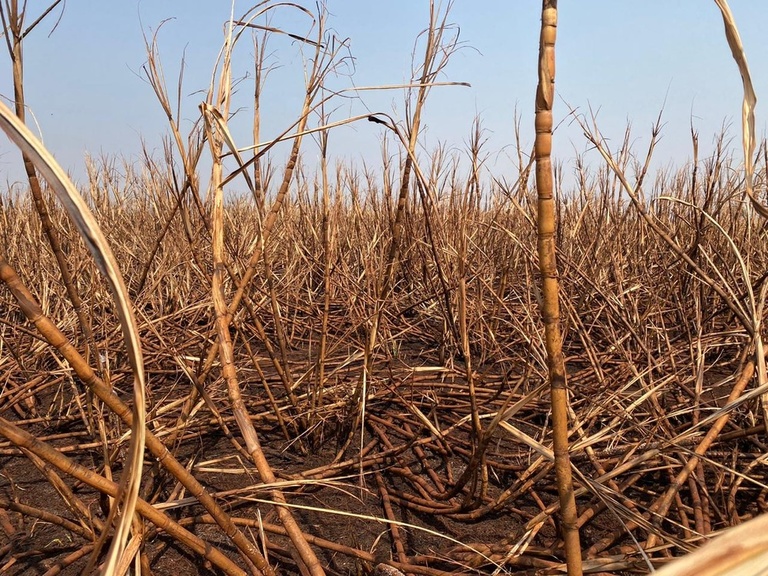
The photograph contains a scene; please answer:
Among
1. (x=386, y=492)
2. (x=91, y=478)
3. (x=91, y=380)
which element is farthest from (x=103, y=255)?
(x=386, y=492)

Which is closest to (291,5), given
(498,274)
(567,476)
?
(567,476)

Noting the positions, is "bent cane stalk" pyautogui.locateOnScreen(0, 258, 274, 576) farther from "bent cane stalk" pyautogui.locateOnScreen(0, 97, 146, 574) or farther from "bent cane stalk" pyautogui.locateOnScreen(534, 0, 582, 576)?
"bent cane stalk" pyautogui.locateOnScreen(534, 0, 582, 576)

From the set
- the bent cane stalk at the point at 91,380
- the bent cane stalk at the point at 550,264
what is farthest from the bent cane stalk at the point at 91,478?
Result: the bent cane stalk at the point at 550,264

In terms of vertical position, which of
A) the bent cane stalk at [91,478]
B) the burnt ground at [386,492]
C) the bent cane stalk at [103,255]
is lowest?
the burnt ground at [386,492]

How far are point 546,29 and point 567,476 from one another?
35 cm

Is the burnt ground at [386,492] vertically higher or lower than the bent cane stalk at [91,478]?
lower

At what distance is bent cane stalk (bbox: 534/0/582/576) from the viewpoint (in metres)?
0.37

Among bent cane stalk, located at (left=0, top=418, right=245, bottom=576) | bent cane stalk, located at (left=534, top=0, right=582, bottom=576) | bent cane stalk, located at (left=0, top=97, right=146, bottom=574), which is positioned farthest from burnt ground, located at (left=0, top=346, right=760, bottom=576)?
bent cane stalk, located at (left=0, top=97, right=146, bottom=574)

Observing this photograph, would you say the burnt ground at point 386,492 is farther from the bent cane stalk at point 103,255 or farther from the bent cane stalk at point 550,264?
the bent cane stalk at point 103,255

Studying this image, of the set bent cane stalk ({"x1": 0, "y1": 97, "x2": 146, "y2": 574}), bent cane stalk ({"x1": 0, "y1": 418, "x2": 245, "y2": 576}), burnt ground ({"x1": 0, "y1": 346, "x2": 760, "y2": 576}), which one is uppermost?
bent cane stalk ({"x1": 0, "y1": 97, "x2": 146, "y2": 574})

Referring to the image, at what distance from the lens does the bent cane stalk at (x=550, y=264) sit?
0.37m

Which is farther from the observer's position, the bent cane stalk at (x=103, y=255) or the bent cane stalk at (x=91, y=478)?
the bent cane stalk at (x=91, y=478)

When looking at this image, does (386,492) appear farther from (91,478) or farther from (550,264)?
(550,264)

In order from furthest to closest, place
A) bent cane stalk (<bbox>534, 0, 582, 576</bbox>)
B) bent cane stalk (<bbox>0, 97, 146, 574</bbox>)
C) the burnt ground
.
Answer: the burnt ground, bent cane stalk (<bbox>534, 0, 582, 576</bbox>), bent cane stalk (<bbox>0, 97, 146, 574</bbox>)
